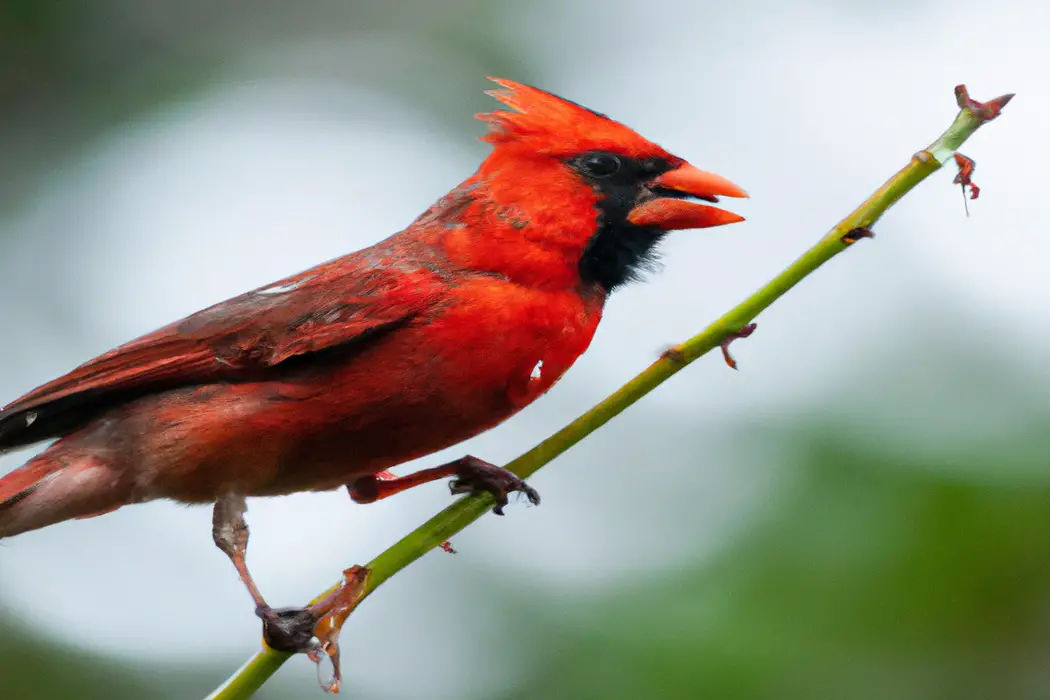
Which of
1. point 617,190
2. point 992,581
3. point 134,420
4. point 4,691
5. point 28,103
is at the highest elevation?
point 28,103

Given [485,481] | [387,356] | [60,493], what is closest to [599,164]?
[387,356]

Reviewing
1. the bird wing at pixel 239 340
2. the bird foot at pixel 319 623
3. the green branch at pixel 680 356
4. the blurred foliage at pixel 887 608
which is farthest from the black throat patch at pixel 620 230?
the blurred foliage at pixel 887 608

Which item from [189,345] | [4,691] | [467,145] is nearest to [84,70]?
[467,145]

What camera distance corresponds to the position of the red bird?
228cm

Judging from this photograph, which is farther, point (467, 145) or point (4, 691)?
point (467, 145)

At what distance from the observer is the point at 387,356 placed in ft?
7.63

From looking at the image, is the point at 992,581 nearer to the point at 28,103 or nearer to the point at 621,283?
the point at 621,283

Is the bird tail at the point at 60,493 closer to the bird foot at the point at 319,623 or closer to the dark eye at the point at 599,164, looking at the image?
the bird foot at the point at 319,623

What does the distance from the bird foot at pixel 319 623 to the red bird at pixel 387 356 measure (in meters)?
0.20

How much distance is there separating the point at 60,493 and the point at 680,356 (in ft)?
4.03

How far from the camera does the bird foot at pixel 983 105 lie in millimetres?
1743

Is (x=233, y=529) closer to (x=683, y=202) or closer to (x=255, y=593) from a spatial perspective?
(x=255, y=593)

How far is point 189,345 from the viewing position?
8.19ft

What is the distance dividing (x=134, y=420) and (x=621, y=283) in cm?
95
